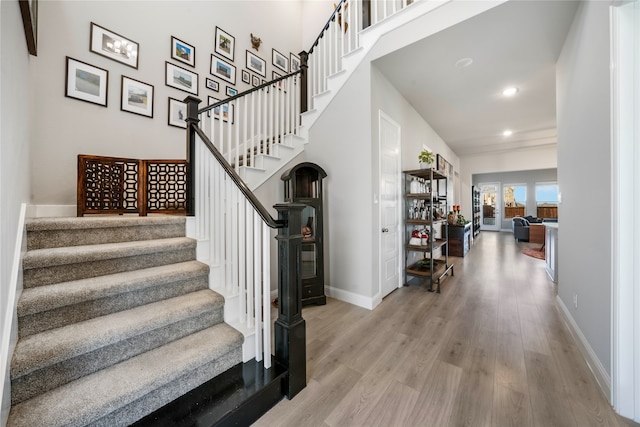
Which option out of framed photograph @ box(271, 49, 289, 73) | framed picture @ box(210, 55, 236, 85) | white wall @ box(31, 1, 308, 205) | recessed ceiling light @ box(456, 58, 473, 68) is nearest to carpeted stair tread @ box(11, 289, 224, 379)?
white wall @ box(31, 1, 308, 205)

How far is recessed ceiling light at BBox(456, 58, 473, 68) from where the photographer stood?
9.64 ft

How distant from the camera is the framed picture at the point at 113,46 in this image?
2.71 meters

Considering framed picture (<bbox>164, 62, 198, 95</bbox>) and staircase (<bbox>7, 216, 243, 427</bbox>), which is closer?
staircase (<bbox>7, 216, 243, 427</bbox>)

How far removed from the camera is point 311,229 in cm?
312

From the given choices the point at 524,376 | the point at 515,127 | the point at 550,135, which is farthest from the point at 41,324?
the point at 550,135

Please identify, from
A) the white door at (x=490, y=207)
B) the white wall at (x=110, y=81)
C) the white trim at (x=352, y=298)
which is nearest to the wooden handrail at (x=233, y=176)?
the white wall at (x=110, y=81)

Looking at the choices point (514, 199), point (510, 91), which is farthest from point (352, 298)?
point (514, 199)

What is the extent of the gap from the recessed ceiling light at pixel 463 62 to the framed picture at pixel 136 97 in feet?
12.5

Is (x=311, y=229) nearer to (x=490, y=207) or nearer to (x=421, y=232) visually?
(x=421, y=232)

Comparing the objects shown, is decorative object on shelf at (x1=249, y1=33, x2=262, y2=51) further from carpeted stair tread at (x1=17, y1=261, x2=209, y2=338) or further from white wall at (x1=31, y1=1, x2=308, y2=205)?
carpeted stair tread at (x1=17, y1=261, x2=209, y2=338)

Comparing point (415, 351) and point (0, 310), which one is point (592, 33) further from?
point (0, 310)

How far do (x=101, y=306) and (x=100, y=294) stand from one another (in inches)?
3.3

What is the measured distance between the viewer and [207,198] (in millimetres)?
2084

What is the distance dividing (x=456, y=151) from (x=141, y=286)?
8991 mm
